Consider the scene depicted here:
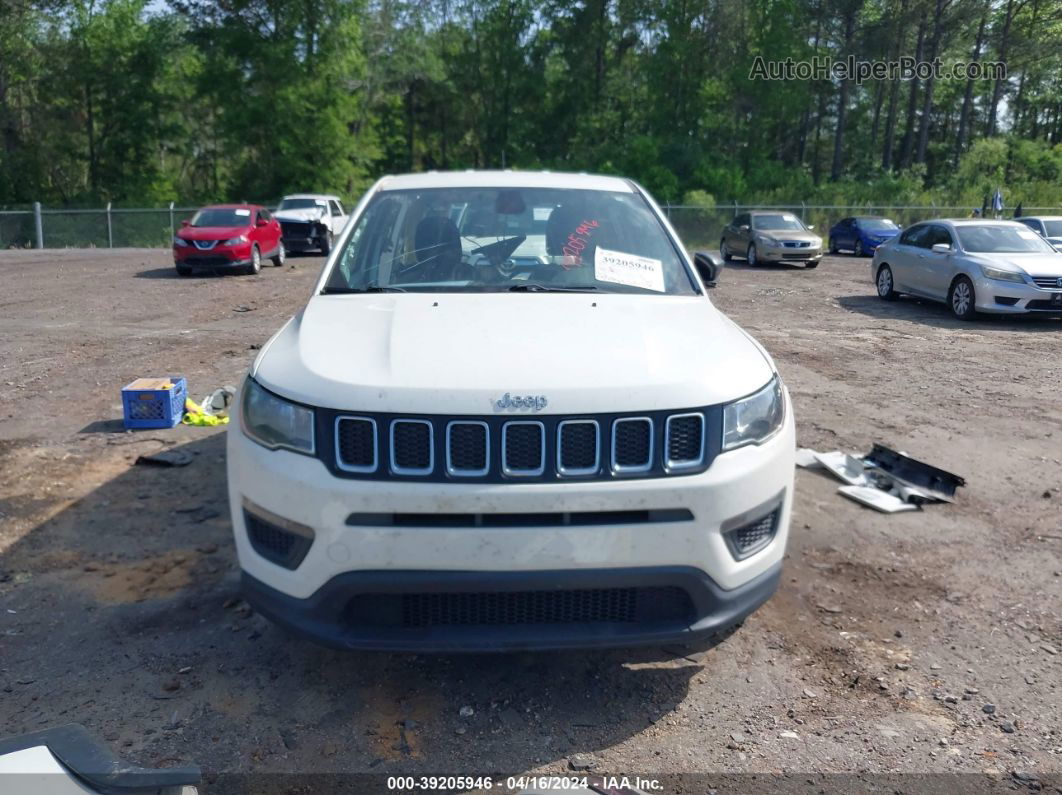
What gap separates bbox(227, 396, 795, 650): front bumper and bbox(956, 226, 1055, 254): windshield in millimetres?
13212

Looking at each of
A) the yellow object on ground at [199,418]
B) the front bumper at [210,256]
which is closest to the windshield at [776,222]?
the front bumper at [210,256]

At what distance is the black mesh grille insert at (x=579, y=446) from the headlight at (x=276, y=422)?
0.85 metres

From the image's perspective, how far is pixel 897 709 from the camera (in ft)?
11.2

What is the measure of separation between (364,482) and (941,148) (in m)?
66.9

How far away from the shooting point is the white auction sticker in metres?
4.39

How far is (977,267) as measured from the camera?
1384cm

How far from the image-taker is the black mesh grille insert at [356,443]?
302 centimetres

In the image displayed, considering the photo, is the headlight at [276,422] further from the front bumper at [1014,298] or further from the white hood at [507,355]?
the front bumper at [1014,298]

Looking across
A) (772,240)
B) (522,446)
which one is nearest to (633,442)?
(522,446)

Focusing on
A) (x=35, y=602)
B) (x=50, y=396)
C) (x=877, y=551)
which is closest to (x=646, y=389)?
(x=877, y=551)

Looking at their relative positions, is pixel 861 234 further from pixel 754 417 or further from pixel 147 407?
pixel 754 417

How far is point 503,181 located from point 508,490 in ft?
8.70

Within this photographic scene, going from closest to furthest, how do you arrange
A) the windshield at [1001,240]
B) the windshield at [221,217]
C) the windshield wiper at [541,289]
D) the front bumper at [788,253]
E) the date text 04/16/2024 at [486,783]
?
the date text 04/16/2024 at [486,783] < the windshield wiper at [541,289] < the windshield at [1001,240] < the windshield at [221,217] < the front bumper at [788,253]

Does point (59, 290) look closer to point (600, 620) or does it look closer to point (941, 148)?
point (600, 620)
